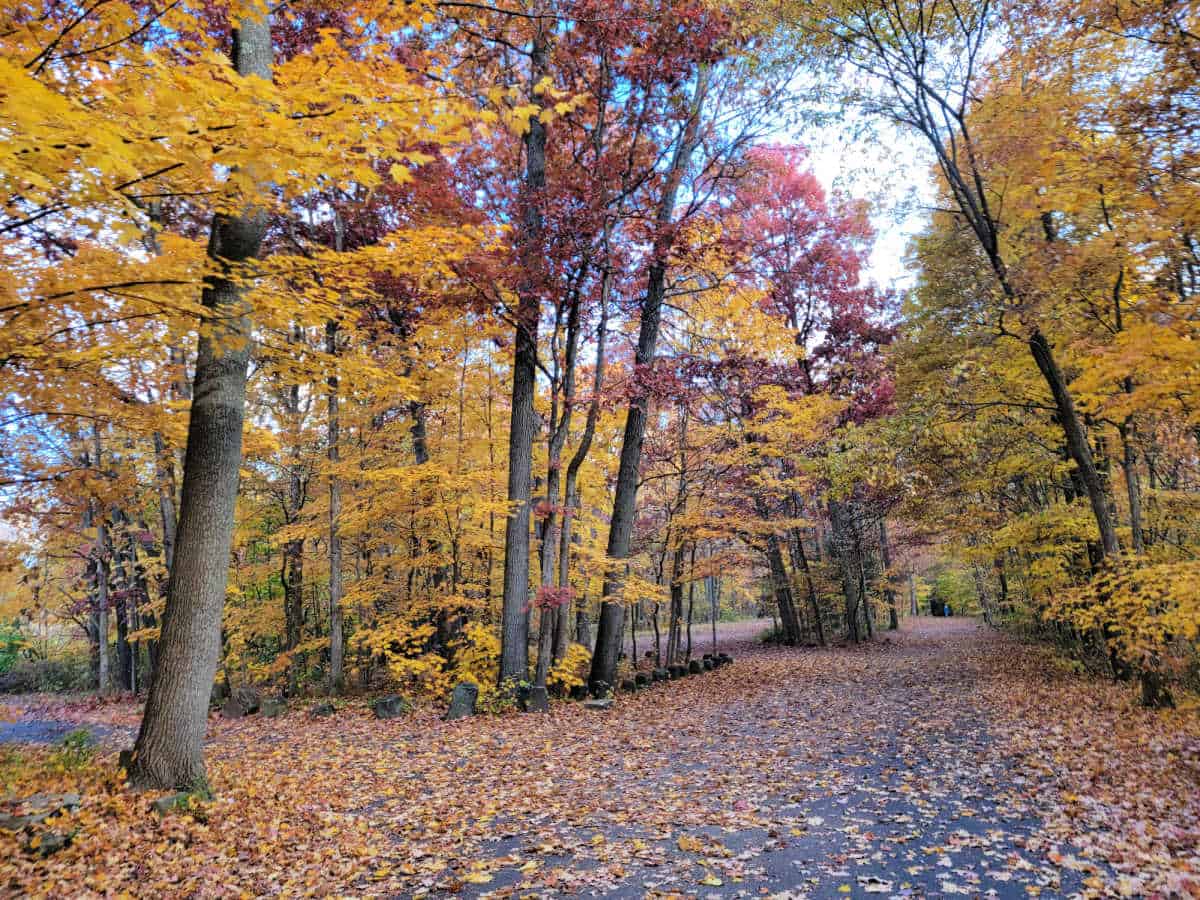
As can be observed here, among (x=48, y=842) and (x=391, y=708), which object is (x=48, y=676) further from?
(x=48, y=842)

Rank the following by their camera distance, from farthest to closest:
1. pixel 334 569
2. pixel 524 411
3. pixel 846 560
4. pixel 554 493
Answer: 1. pixel 846 560
2. pixel 334 569
3. pixel 524 411
4. pixel 554 493

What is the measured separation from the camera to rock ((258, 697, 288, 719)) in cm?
1046

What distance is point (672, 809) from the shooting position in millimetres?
4898

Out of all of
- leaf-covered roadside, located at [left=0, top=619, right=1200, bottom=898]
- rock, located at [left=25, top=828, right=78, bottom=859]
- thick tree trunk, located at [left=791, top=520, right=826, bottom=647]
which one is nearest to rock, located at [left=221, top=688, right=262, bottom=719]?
leaf-covered roadside, located at [left=0, top=619, right=1200, bottom=898]

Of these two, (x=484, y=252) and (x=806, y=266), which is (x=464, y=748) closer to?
(x=484, y=252)

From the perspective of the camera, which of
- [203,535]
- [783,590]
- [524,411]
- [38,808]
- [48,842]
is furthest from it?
[783,590]

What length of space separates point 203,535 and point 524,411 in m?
5.50

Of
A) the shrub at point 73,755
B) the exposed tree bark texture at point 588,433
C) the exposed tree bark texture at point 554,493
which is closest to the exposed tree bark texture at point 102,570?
the shrub at point 73,755

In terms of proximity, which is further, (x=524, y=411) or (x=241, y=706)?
(x=241, y=706)

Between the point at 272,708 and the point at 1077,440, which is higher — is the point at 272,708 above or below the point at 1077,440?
below

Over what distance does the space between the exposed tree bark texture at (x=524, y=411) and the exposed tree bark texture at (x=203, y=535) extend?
421 cm

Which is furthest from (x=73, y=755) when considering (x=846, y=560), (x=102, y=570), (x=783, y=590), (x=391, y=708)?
(x=783, y=590)

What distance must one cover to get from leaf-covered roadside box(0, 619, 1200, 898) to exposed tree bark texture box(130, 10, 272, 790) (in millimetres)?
388

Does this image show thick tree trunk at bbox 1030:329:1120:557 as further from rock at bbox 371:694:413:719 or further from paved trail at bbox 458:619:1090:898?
rock at bbox 371:694:413:719
